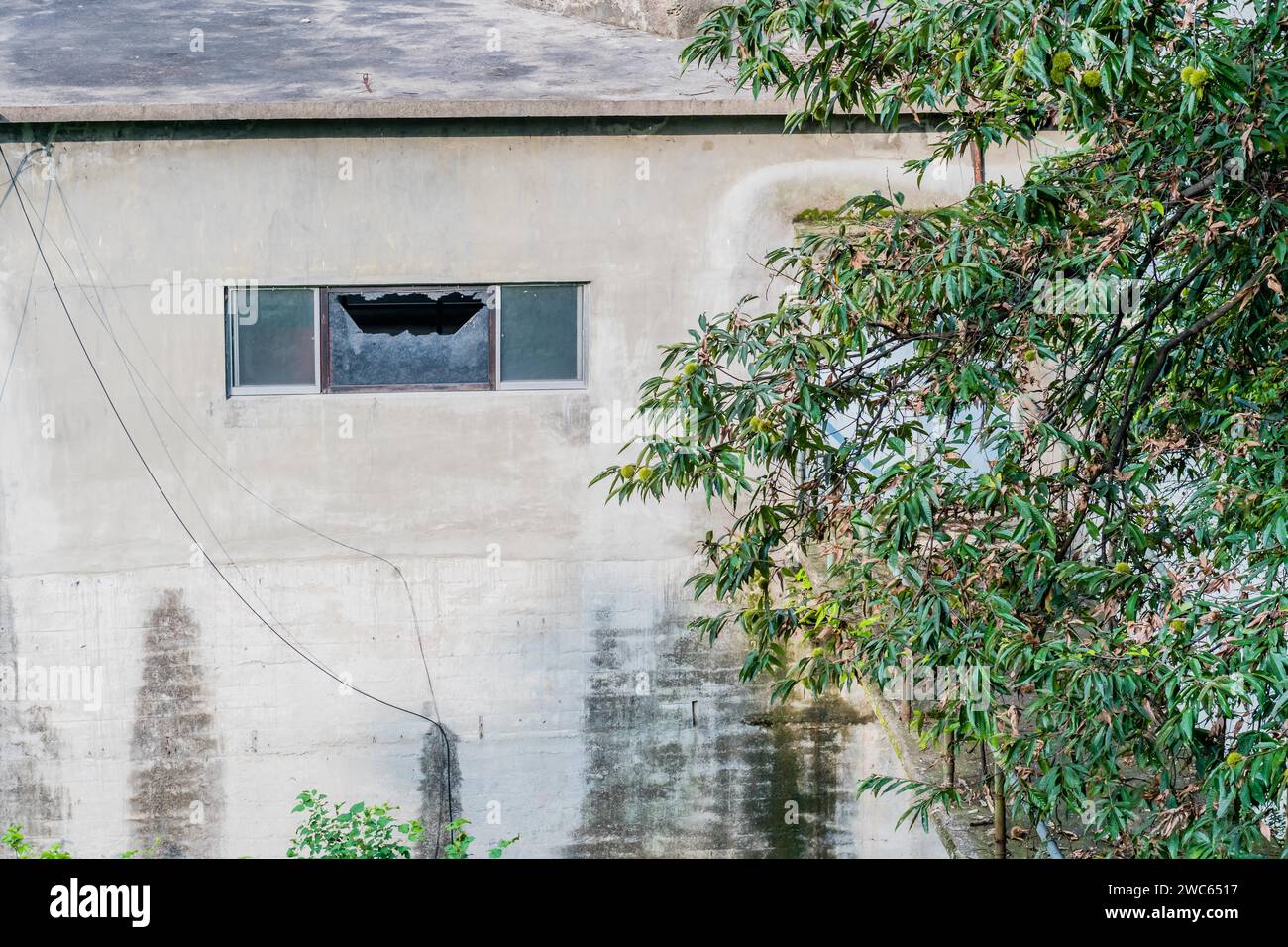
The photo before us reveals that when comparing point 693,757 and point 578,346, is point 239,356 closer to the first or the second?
point 578,346

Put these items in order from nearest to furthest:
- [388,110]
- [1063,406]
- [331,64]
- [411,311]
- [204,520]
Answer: [1063,406] → [388,110] → [204,520] → [411,311] → [331,64]

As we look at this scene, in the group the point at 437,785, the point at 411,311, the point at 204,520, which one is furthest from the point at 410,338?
the point at 437,785

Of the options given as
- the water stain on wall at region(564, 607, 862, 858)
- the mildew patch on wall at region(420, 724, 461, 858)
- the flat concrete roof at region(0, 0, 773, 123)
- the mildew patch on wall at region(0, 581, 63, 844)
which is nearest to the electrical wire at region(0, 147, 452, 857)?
the mildew patch on wall at region(420, 724, 461, 858)

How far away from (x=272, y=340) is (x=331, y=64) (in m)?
2.38

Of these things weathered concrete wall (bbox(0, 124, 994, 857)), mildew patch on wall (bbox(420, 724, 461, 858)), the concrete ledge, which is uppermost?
the concrete ledge

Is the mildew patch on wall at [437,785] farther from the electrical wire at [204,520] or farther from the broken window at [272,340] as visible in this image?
the broken window at [272,340]

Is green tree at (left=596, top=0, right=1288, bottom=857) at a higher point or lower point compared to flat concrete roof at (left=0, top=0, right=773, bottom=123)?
lower

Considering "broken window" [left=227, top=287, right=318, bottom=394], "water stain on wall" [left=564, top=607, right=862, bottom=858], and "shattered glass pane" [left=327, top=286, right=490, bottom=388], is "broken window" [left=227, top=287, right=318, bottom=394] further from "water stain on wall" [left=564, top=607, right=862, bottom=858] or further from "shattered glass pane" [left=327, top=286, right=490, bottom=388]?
"water stain on wall" [left=564, top=607, right=862, bottom=858]

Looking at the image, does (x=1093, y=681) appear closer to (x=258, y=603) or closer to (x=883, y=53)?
(x=883, y=53)

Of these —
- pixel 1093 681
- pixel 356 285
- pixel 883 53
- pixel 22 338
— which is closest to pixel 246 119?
pixel 356 285

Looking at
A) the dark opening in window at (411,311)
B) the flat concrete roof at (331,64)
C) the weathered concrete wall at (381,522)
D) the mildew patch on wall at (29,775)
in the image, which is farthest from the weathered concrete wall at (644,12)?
the mildew patch on wall at (29,775)

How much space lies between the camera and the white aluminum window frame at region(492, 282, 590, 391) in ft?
29.6

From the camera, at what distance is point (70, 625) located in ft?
29.4

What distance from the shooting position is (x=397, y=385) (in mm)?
9125
